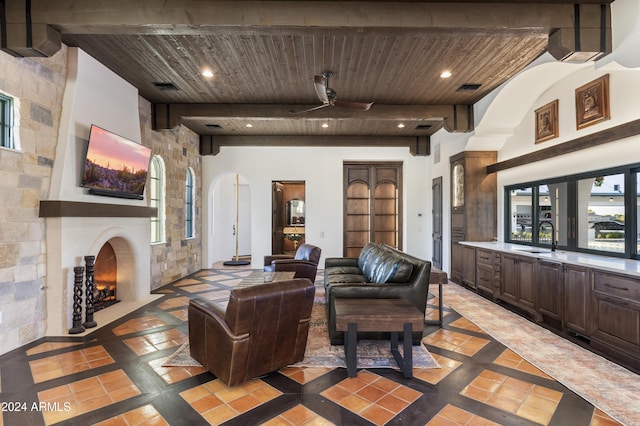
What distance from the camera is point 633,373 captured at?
2.59 meters

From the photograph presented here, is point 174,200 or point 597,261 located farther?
point 174,200

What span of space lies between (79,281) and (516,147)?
6.48 meters

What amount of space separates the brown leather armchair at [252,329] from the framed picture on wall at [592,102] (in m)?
3.75

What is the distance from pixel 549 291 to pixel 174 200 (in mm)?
6242

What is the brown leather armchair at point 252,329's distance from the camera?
7.34 feet

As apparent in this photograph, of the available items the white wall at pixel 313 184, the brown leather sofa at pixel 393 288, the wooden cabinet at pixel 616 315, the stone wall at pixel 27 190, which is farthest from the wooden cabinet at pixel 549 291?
the stone wall at pixel 27 190

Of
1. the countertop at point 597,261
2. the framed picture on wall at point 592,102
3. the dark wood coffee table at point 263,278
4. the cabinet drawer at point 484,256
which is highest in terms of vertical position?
the framed picture on wall at point 592,102

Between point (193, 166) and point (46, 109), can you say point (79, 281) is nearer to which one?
point (46, 109)

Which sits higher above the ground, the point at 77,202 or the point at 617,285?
the point at 77,202

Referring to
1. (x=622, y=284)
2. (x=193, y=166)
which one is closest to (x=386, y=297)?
(x=622, y=284)

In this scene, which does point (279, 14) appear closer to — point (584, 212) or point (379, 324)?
point (379, 324)

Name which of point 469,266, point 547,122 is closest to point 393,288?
point 469,266

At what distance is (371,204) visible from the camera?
7.86 metres

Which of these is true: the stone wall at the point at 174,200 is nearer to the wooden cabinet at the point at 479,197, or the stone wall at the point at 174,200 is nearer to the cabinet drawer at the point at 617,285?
the wooden cabinet at the point at 479,197
